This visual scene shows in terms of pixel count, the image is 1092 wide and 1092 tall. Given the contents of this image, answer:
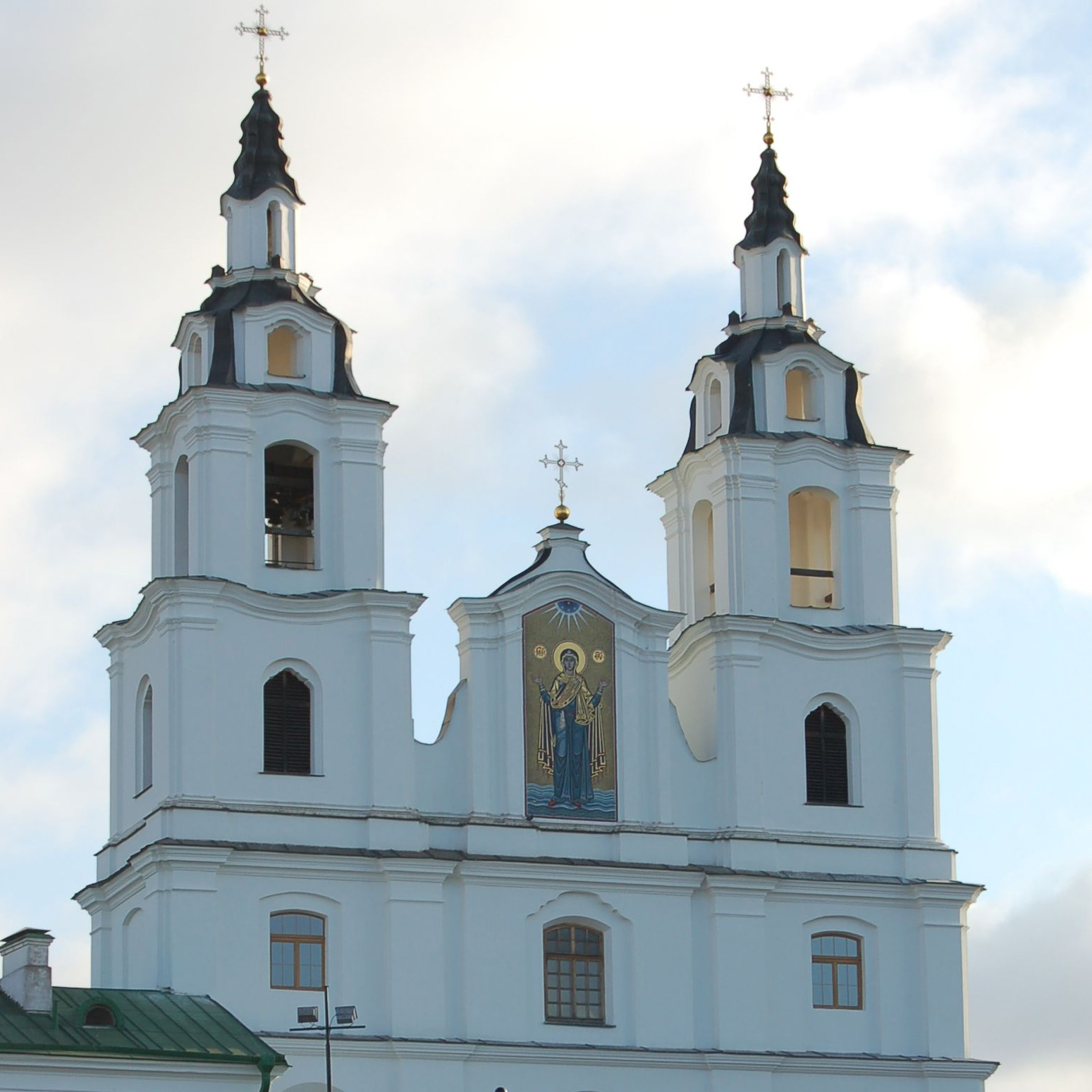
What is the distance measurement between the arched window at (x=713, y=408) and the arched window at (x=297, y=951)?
11.0 meters

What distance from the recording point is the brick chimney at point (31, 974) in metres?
43.6

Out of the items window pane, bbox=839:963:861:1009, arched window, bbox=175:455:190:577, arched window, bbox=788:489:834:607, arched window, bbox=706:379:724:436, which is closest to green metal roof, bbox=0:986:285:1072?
arched window, bbox=175:455:190:577

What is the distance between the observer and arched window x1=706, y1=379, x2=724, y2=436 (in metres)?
52.7

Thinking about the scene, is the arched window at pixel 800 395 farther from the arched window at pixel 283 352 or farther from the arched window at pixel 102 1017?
the arched window at pixel 102 1017

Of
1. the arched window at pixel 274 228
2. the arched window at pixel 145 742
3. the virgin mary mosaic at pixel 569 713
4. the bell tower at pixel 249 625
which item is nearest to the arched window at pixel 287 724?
the bell tower at pixel 249 625

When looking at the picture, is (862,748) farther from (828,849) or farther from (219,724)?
(219,724)

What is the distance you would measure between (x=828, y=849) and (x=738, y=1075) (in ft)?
12.9

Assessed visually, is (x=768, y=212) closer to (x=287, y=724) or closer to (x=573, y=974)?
(x=287, y=724)

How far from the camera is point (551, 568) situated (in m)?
49.4

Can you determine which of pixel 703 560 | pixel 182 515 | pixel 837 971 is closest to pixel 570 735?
pixel 703 560

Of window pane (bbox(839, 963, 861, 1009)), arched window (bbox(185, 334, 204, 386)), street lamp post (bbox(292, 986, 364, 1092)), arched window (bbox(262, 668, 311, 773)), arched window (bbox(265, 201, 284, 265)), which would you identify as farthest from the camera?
arched window (bbox(265, 201, 284, 265))

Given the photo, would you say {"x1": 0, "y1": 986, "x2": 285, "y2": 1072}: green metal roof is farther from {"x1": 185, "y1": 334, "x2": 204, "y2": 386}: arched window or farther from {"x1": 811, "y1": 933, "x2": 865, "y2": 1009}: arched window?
{"x1": 185, "y1": 334, "x2": 204, "y2": 386}: arched window

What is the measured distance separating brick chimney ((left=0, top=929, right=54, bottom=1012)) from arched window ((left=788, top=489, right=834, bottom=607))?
14.1 metres

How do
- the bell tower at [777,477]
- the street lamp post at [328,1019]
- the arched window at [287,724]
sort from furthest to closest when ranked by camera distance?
1. the bell tower at [777,477]
2. the arched window at [287,724]
3. the street lamp post at [328,1019]
